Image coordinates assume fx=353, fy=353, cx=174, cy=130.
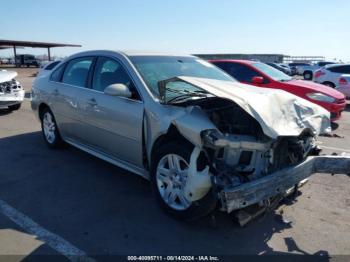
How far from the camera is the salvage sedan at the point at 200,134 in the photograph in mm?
3139

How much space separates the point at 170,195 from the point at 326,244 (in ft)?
5.13

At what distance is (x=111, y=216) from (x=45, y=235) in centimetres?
69

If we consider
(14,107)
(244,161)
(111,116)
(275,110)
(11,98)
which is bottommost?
(14,107)

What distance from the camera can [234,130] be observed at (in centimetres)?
343

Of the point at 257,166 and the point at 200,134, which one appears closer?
the point at 200,134

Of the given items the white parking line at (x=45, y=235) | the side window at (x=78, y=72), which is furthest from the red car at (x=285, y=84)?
the white parking line at (x=45, y=235)

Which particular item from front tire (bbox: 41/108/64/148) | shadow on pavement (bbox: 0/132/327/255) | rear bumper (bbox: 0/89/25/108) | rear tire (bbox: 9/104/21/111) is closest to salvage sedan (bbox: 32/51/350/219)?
shadow on pavement (bbox: 0/132/327/255)

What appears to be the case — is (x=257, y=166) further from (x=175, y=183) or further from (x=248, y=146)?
(x=175, y=183)

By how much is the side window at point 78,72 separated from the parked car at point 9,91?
498 centimetres

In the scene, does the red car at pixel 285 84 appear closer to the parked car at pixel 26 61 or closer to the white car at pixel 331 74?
the white car at pixel 331 74

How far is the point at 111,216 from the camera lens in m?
3.79

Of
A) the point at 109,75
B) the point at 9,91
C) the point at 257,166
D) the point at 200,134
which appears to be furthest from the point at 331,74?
the point at 200,134

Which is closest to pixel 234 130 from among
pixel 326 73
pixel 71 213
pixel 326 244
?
pixel 326 244

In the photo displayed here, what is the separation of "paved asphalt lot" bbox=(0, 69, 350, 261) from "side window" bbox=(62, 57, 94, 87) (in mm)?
1300
